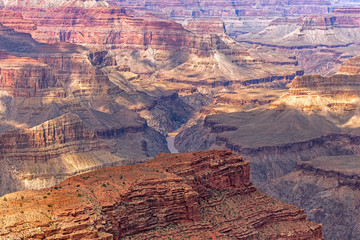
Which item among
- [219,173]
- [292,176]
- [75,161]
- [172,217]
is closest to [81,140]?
[75,161]

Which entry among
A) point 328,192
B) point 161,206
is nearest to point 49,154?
point 328,192

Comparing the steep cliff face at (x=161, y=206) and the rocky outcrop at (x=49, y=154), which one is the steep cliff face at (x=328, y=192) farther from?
the steep cliff face at (x=161, y=206)

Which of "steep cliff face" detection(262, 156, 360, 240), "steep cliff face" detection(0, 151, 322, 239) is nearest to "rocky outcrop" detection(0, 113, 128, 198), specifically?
"steep cliff face" detection(262, 156, 360, 240)

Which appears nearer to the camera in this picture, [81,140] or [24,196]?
[24,196]

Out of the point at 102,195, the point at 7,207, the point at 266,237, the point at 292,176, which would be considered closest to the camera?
the point at 7,207

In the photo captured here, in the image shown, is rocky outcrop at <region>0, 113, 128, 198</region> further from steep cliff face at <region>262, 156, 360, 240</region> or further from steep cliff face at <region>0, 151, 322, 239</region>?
steep cliff face at <region>0, 151, 322, 239</region>

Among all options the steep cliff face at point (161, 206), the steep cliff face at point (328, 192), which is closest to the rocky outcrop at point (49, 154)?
the steep cliff face at point (328, 192)

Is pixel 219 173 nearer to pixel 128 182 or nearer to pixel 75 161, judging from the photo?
pixel 128 182
